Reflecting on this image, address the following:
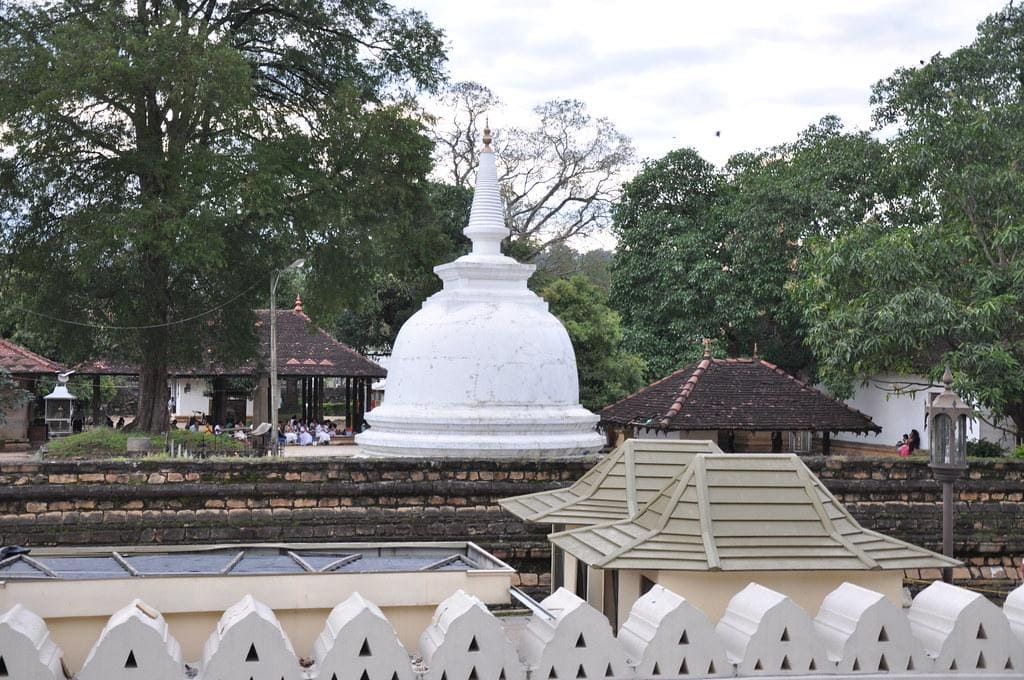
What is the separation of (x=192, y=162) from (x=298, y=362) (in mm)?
16210

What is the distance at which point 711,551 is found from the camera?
A: 820cm

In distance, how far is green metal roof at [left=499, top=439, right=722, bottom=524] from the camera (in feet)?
32.9

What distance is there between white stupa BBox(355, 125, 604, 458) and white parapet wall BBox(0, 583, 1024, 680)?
395 inches

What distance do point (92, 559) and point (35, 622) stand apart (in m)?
2.82

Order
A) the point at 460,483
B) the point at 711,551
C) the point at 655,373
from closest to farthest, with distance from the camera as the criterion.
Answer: the point at 711,551
the point at 460,483
the point at 655,373

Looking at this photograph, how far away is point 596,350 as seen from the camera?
35.1 metres

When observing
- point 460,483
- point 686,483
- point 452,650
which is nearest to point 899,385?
point 460,483

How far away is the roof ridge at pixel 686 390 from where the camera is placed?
2553 centimetres

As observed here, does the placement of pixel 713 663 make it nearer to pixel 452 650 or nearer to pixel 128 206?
pixel 452 650

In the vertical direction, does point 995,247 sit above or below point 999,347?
above

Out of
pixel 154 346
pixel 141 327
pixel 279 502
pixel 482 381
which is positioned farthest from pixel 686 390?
pixel 279 502

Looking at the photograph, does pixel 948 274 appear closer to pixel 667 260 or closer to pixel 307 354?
pixel 667 260

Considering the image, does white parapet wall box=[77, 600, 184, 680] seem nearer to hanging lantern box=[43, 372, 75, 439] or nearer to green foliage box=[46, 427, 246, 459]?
green foliage box=[46, 427, 246, 459]

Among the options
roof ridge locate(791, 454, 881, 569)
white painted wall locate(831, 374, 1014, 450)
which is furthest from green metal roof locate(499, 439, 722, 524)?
white painted wall locate(831, 374, 1014, 450)
